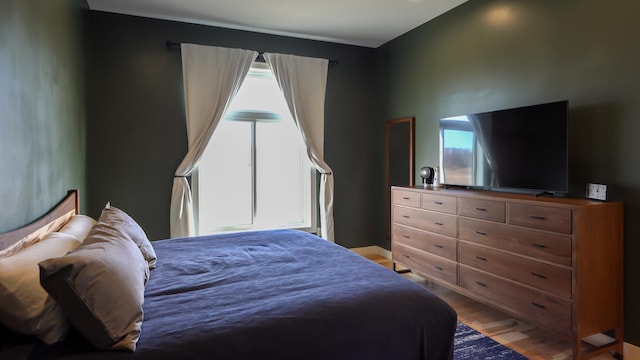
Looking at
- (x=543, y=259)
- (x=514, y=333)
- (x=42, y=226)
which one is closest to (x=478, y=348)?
(x=514, y=333)

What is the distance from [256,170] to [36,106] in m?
2.50

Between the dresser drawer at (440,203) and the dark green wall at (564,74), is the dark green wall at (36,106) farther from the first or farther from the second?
the dark green wall at (564,74)

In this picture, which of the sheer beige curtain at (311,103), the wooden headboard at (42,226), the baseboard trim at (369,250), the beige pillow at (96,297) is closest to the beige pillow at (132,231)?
the wooden headboard at (42,226)

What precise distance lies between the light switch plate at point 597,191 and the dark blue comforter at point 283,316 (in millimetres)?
1472

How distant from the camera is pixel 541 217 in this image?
7.53ft

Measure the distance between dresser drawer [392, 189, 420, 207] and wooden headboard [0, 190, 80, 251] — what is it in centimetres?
270

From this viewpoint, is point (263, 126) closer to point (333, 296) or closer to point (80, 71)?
point (80, 71)

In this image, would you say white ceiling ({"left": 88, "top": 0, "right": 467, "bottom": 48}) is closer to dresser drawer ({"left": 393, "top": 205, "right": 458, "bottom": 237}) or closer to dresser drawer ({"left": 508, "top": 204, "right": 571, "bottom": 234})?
dresser drawer ({"left": 393, "top": 205, "right": 458, "bottom": 237})

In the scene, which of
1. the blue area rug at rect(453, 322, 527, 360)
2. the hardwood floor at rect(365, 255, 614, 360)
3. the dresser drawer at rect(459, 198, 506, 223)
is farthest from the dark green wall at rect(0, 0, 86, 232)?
the hardwood floor at rect(365, 255, 614, 360)

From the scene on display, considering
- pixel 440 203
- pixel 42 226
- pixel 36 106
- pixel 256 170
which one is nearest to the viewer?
pixel 42 226

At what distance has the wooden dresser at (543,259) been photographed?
2.14 meters

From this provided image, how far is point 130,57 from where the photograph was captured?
369 centimetres

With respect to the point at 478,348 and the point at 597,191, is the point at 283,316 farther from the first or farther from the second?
the point at 597,191

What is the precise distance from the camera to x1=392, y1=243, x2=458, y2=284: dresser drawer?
9.95 feet
